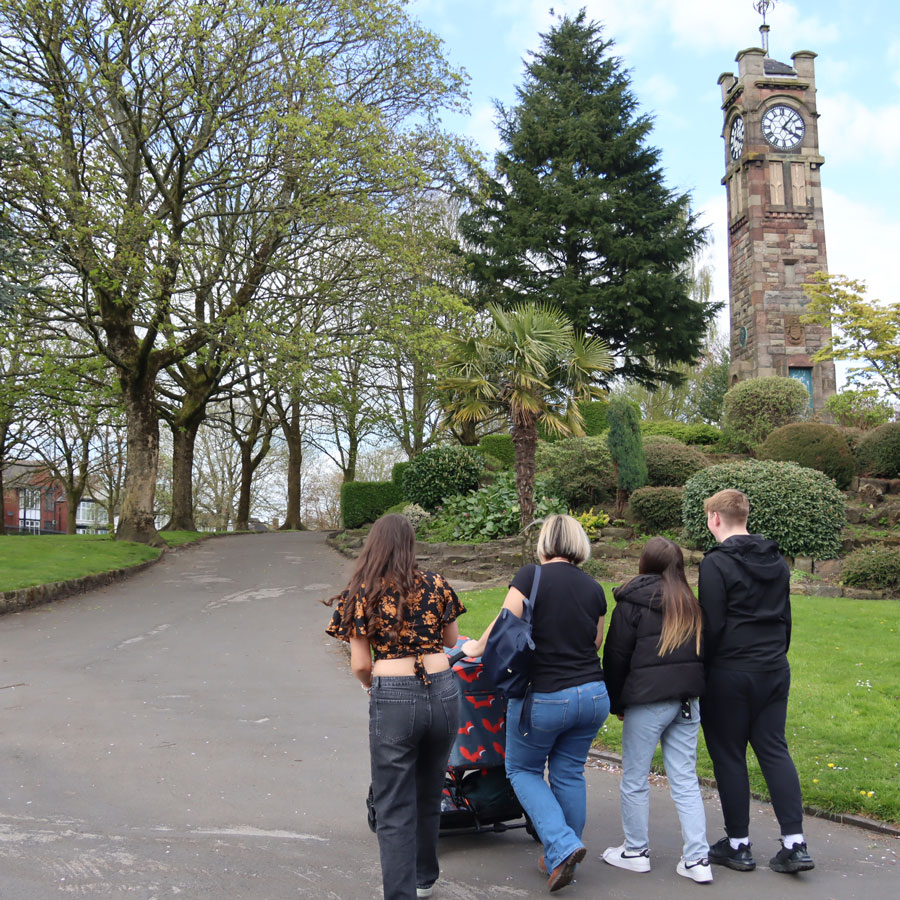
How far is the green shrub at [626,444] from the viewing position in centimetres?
1825

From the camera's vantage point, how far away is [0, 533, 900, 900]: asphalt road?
4.09m

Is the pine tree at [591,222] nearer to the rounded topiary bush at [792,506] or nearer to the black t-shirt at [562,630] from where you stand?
the rounded topiary bush at [792,506]

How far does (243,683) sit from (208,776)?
2995 millimetres

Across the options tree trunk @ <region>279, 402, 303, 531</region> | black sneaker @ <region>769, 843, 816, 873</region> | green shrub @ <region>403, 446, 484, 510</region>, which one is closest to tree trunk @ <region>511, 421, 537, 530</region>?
green shrub @ <region>403, 446, 484, 510</region>

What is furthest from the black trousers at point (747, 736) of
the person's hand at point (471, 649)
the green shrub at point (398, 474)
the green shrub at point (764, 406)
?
the green shrub at point (398, 474)

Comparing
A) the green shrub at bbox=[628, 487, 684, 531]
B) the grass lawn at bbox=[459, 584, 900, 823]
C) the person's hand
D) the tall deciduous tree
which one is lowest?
the grass lawn at bbox=[459, 584, 900, 823]

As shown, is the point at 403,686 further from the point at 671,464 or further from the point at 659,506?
the point at 671,464

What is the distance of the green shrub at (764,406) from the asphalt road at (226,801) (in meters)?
16.4

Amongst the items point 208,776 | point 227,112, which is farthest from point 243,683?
point 227,112

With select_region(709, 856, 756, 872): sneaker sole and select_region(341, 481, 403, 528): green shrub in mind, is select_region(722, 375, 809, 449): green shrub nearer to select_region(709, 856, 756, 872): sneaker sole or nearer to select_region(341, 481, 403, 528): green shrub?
select_region(341, 481, 403, 528): green shrub

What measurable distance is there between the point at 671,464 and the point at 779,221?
12892 millimetres

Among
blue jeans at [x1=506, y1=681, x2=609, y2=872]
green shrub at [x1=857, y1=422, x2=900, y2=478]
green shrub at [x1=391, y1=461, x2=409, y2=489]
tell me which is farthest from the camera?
green shrub at [x1=391, y1=461, x2=409, y2=489]

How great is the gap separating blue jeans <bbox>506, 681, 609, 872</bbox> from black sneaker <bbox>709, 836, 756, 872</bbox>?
778 mm

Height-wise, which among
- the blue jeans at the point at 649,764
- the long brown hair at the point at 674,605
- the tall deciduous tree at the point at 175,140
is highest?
the tall deciduous tree at the point at 175,140
